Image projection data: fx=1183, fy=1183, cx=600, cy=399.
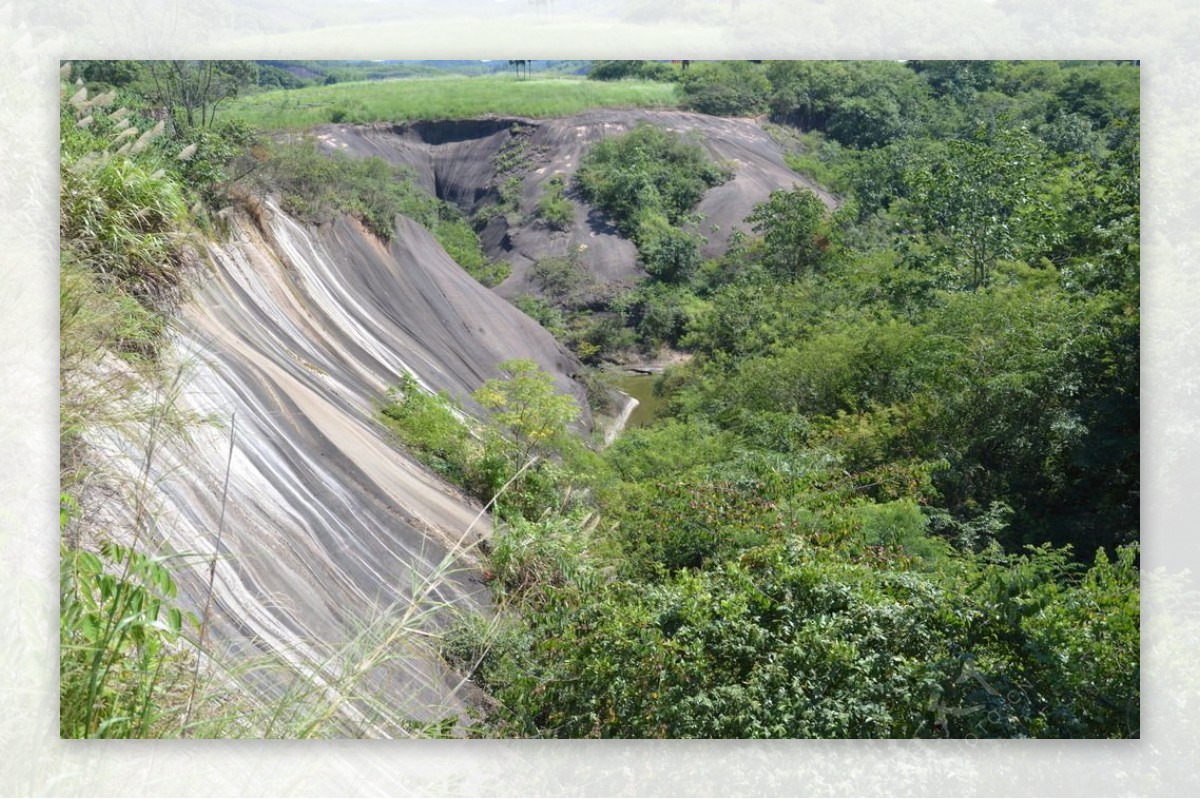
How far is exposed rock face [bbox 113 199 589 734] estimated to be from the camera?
4230mm

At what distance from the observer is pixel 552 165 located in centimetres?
888

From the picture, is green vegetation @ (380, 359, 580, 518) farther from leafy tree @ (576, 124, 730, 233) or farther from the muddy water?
leafy tree @ (576, 124, 730, 233)

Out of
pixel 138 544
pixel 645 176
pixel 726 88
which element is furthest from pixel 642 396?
pixel 138 544

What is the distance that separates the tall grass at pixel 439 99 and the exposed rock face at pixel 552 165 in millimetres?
324

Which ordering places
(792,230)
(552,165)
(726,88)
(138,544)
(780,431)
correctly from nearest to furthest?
(138,544), (726,88), (780,431), (792,230), (552,165)

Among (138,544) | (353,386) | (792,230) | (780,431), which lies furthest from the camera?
(792,230)

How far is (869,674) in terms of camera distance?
431 cm

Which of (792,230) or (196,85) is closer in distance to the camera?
(196,85)

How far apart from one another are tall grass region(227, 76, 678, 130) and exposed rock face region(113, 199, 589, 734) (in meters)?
0.74

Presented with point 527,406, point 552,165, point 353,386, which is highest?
point 552,165

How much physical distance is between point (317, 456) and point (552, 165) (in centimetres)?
414

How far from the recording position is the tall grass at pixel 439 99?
551 centimetres

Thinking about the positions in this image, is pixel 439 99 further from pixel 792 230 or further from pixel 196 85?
pixel 792 230

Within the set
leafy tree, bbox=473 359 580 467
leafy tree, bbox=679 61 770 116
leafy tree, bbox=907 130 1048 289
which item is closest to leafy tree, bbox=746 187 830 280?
leafy tree, bbox=907 130 1048 289
